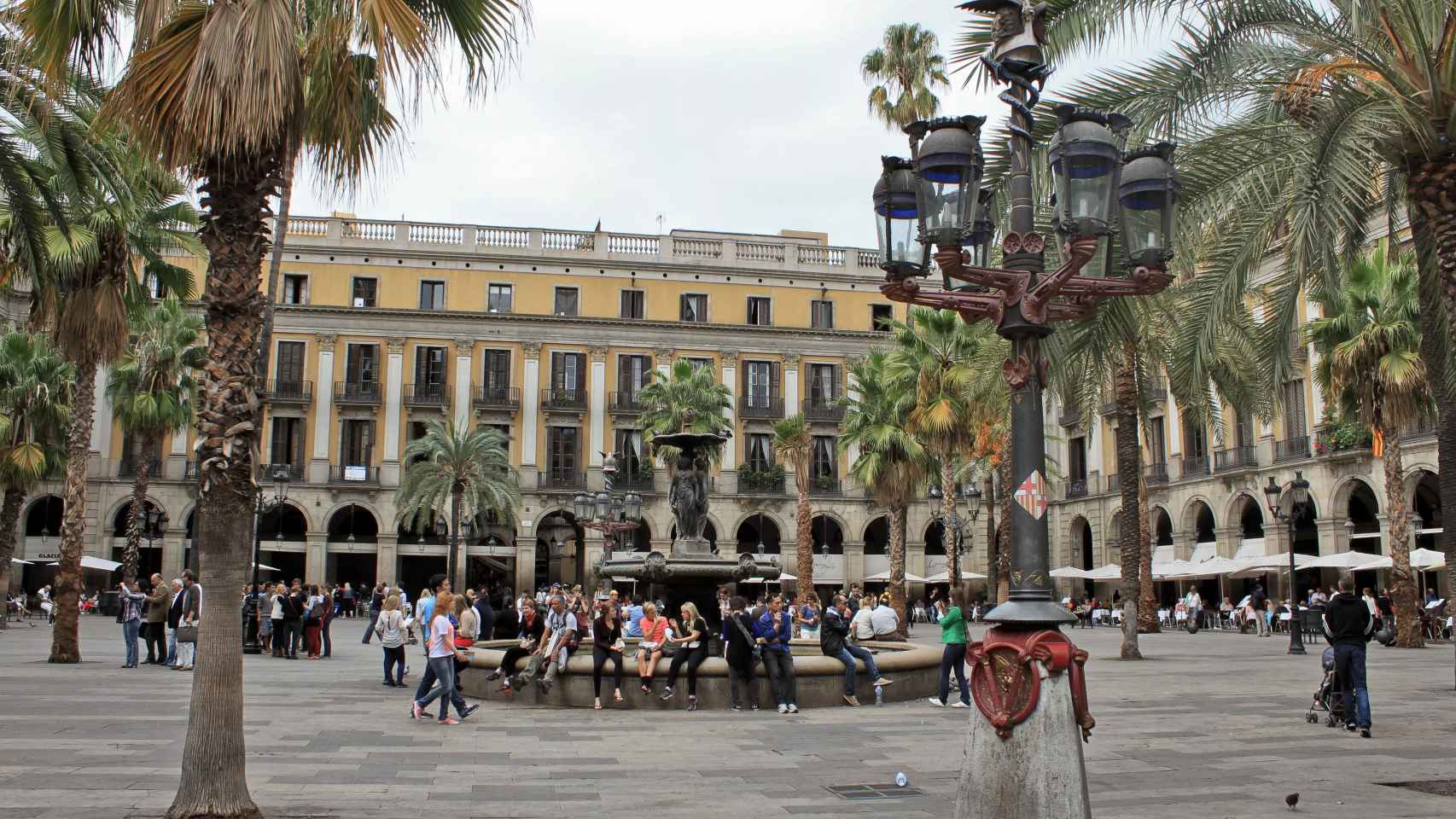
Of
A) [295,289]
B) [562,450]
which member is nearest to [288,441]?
[295,289]

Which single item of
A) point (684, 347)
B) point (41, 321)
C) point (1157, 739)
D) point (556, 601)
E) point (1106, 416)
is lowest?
point (1157, 739)

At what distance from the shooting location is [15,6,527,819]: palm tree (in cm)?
682

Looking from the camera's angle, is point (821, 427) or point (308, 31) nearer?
point (308, 31)

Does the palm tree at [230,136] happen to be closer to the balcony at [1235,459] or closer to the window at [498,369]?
the balcony at [1235,459]

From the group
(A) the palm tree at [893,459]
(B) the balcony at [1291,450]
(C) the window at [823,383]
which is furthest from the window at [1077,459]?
(A) the palm tree at [893,459]

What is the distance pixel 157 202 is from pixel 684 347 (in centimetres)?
3168

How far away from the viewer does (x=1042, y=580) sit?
6398 mm

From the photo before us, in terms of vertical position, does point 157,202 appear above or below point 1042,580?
above

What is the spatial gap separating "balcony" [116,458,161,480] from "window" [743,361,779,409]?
24061 mm

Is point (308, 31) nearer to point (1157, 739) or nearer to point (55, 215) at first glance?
point (55, 215)

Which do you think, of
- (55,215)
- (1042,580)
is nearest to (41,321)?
(55,215)

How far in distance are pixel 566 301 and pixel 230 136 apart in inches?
1733

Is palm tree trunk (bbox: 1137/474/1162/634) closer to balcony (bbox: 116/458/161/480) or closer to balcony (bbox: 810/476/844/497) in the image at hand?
balcony (bbox: 810/476/844/497)

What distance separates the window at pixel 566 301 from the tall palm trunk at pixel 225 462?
43068 millimetres
